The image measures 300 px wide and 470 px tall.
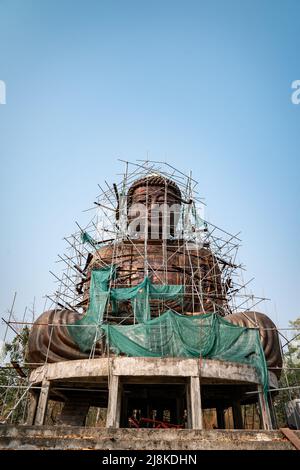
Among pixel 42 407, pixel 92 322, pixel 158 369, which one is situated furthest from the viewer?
pixel 92 322

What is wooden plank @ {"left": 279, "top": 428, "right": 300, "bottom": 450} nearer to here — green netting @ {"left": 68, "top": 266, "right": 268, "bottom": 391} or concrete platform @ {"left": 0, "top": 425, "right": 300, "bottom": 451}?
concrete platform @ {"left": 0, "top": 425, "right": 300, "bottom": 451}

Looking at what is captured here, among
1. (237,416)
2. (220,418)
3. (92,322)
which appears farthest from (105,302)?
(220,418)

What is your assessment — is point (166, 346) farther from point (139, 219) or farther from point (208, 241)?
point (139, 219)

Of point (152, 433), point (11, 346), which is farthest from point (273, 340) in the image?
point (11, 346)

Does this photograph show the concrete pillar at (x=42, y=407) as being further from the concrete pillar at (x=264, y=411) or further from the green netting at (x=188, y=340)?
the concrete pillar at (x=264, y=411)

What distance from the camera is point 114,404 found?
1062 cm

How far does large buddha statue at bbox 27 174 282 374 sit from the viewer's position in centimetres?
1349

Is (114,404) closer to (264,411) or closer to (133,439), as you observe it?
(133,439)

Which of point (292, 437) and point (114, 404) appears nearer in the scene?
point (292, 437)

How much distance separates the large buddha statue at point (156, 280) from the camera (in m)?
13.5

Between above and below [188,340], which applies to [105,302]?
above

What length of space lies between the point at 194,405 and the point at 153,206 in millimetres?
15521

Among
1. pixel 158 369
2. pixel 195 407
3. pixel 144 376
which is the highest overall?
pixel 158 369
